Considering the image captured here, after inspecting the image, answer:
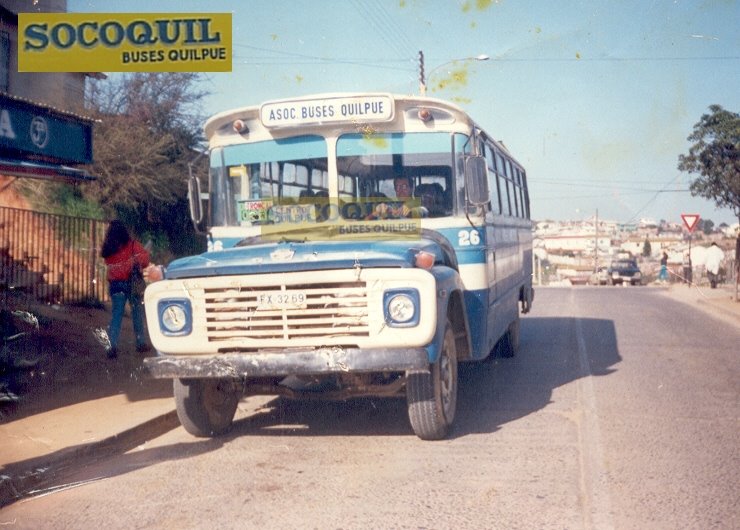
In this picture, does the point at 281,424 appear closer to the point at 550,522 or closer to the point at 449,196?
the point at 449,196

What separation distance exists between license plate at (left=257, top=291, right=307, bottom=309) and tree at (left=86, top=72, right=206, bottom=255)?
630 inches

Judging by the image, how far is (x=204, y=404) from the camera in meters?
6.67

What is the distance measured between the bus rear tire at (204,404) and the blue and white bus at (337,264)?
0.04ft

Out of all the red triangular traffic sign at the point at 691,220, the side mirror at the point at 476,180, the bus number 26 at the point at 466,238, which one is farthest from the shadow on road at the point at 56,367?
the red triangular traffic sign at the point at 691,220

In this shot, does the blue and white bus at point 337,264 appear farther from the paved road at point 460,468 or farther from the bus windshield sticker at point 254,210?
the paved road at point 460,468

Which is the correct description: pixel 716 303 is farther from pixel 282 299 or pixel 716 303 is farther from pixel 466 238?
pixel 282 299

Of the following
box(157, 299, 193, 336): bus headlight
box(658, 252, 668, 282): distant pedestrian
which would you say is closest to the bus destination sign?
box(157, 299, 193, 336): bus headlight

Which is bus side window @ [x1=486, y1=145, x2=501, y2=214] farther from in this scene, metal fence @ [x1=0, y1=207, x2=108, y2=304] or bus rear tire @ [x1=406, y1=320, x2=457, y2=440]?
metal fence @ [x1=0, y1=207, x2=108, y2=304]

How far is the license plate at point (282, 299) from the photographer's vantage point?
18.9ft

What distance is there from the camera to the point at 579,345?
12641mm

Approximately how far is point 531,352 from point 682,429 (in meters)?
5.10

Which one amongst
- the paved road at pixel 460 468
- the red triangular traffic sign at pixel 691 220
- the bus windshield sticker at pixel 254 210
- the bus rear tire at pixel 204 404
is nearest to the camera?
the paved road at pixel 460 468

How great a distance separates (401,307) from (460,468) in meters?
1.23

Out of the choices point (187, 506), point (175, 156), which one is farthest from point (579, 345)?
point (175, 156)
